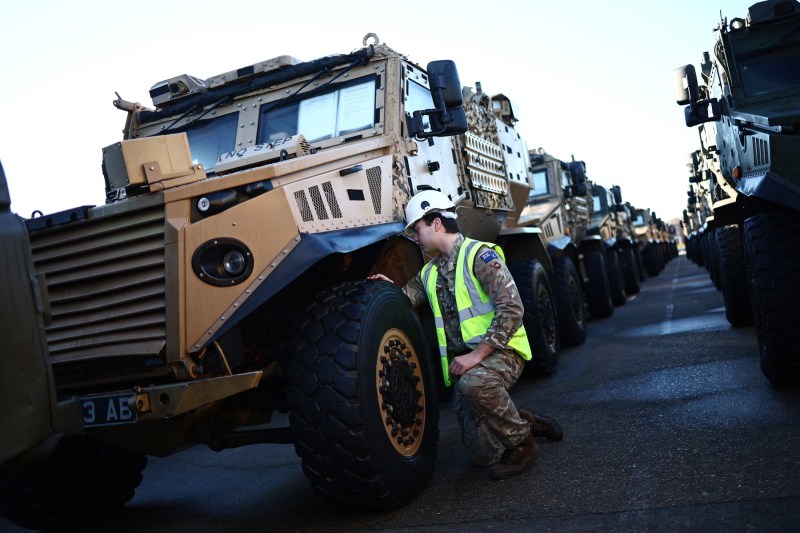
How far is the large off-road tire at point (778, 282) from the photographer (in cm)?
489

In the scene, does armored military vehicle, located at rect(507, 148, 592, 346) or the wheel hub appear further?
armored military vehicle, located at rect(507, 148, 592, 346)

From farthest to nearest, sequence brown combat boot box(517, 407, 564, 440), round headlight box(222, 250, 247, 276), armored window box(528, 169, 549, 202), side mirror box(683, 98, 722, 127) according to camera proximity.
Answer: armored window box(528, 169, 549, 202), side mirror box(683, 98, 722, 127), brown combat boot box(517, 407, 564, 440), round headlight box(222, 250, 247, 276)

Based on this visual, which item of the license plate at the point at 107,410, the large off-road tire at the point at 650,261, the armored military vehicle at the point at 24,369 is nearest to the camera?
the armored military vehicle at the point at 24,369

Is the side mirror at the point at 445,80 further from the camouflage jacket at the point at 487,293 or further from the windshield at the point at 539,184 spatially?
the windshield at the point at 539,184

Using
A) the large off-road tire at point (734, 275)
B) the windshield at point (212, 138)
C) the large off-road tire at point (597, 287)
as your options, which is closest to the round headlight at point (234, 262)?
the windshield at point (212, 138)

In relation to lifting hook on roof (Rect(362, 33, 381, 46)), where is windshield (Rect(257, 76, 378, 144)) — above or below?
below

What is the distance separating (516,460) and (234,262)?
5.86 feet

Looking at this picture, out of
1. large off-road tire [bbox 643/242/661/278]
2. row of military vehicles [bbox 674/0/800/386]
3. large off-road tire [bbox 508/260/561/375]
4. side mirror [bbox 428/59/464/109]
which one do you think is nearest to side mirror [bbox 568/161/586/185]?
row of military vehicles [bbox 674/0/800/386]

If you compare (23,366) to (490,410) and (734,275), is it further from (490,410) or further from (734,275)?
(734,275)

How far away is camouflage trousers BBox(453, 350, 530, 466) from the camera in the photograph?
434cm

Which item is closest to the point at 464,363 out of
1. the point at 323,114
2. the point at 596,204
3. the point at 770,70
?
the point at 323,114

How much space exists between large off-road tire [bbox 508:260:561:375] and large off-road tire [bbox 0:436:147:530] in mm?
3535

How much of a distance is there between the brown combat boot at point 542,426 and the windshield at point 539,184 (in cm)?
734

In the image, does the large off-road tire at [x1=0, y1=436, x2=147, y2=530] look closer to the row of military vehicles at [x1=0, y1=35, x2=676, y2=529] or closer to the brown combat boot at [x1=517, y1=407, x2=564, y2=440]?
the row of military vehicles at [x1=0, y1=35, x2=676, y2=529]
